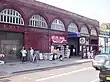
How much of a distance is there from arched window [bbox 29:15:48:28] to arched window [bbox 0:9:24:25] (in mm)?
2176

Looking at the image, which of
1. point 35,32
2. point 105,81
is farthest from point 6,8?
point 105,81

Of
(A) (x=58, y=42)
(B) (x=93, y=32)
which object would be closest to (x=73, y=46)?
(A) (x=58, y=42)

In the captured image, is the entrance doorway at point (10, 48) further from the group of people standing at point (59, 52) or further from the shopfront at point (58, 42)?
the shopfront at point (58, 42)

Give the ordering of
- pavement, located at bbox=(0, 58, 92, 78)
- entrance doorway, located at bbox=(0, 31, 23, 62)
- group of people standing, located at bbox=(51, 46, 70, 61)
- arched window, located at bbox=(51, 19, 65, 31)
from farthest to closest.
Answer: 1. arched window, located at bbox=(51, 19, 65, 31)
2. group of people standing, located at bbox=(51, 46, 70, 61)
3. entrance doorway, located at bbox=(0, 31, 23, 62)
4. pavement, located at bbox=(0, 58, 92, 78)

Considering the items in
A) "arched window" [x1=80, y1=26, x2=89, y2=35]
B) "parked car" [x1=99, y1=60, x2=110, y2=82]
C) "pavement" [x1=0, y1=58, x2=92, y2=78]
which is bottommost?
"pavement" [x1=0, y1=58, x2=92, y2=78]

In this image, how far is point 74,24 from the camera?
139 feet

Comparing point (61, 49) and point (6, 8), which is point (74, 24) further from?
point (6, 8)

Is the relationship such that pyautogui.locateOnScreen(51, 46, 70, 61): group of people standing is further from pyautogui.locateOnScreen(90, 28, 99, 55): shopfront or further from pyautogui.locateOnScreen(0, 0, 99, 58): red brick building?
pyautogui.locateOnScreen(90, 28, 99, 55): shopfront

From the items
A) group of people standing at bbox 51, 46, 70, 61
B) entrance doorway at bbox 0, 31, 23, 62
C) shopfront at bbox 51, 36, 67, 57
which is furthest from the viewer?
shopfront at bbox 51, 36, 67, 57

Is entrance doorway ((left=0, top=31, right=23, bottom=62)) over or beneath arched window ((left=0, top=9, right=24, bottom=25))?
beneath

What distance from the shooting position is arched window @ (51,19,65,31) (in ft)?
117

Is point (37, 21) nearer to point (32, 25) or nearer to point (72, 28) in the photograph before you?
point (32, 25)

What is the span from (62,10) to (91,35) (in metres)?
14.8

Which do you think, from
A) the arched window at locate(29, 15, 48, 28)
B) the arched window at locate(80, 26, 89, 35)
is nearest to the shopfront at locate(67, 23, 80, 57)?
the arched window at locate(80, 26, 89, 35)
